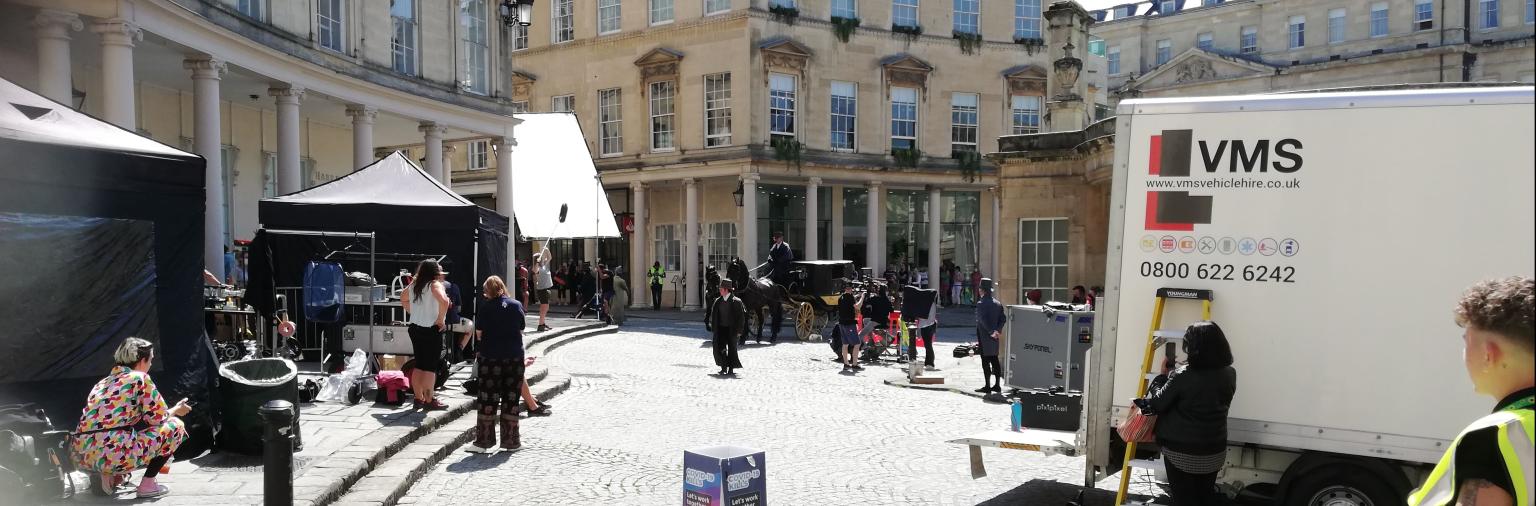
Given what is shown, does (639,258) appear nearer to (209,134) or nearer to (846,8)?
(846,8)

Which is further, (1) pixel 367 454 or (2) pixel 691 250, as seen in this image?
(2) pixel 691 250

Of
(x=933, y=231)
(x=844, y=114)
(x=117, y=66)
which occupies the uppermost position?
(x=844, y=114)

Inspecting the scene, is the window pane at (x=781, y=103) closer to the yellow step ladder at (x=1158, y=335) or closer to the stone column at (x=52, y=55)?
the stone column at (x=52, y=55)

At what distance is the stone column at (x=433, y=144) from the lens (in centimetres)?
2308

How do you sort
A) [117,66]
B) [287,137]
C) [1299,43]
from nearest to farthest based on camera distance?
[117,66], [287,137], [1299,43]

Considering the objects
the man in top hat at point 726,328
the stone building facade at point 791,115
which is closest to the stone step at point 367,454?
the man in top hat at point 726,328

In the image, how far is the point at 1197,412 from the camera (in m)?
5.84

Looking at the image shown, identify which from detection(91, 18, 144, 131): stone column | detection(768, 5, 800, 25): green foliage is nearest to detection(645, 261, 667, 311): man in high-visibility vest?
detection(768, 5, 800, 25): green foliage

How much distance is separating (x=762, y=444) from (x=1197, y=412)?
191 inches

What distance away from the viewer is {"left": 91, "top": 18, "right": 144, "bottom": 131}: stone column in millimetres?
13508

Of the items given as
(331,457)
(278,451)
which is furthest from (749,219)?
(278,451)

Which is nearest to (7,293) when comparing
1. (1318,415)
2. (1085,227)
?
(1318,415)

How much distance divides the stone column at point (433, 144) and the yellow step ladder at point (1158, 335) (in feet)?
62.9

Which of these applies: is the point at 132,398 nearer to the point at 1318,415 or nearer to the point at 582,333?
the point at 1318,415
